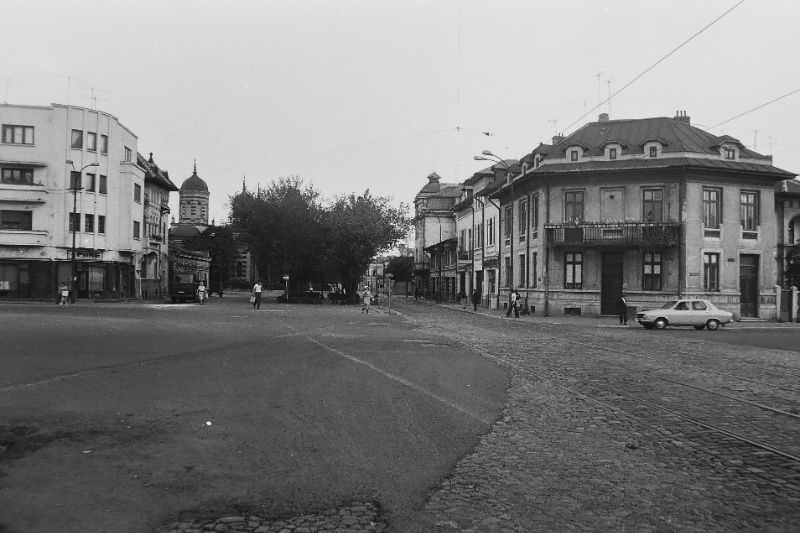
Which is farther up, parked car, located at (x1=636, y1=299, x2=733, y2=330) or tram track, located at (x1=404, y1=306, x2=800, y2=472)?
parked car, located at (x1=636, y1=299, x2=733, y2=330)

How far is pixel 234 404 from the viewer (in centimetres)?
885

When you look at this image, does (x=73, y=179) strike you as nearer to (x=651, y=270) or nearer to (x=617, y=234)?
(x=617, y=234)

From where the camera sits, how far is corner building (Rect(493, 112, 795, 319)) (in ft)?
123

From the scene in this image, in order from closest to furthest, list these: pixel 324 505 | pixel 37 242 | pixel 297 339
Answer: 1. pixel 324 505
2. pixel 297 339
3. pixel 37 242

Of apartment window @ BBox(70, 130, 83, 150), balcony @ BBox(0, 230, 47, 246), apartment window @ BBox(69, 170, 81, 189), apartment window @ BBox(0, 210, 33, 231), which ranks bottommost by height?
balcony @ BBox(0, 230, 47, 246)

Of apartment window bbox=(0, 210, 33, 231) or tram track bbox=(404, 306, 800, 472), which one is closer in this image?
tram track bbox=(404, 306, 800, 472)

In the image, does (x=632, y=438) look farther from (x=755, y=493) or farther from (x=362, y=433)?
(x=362, y=433)

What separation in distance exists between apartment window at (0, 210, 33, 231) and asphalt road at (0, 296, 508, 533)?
4035 cm

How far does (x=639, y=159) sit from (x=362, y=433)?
35843 mm

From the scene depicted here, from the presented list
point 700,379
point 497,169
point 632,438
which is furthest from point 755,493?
point 497,169

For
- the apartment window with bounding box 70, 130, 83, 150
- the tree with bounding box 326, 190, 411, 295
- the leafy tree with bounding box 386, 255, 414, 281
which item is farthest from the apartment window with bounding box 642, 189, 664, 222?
the leafy tree with bounding box 386, 255, 414, 281

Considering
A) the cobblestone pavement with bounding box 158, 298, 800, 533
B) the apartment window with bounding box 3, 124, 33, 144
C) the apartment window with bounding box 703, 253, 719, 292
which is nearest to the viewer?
the cobblestone pavement with bounding box 158, 298, 800, 533

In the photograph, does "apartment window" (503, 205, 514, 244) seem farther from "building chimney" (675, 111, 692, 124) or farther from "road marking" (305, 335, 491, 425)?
"road marking" (305, 335, 491, 425)

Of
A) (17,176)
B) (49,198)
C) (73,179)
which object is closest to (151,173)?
(73,179)
